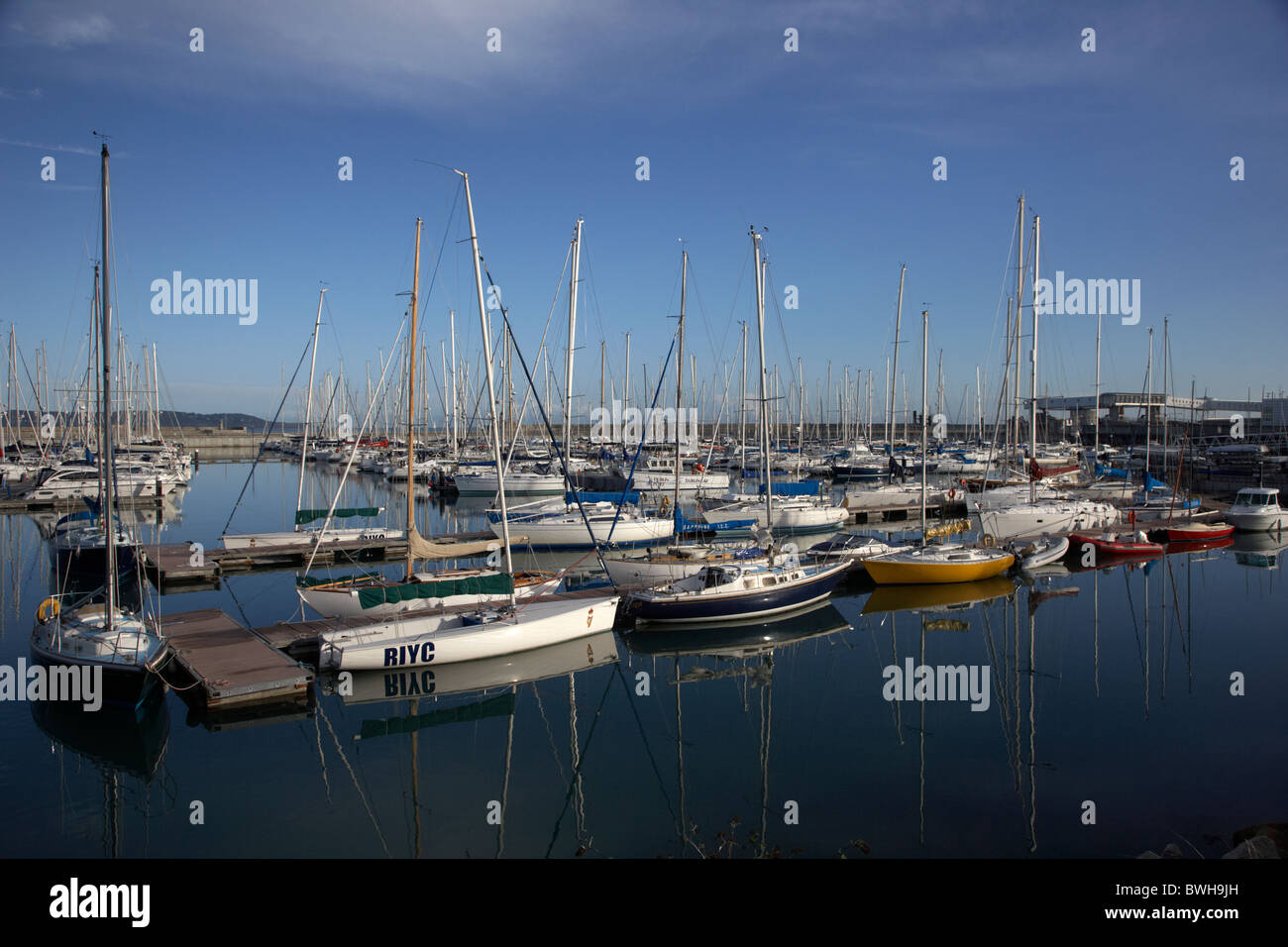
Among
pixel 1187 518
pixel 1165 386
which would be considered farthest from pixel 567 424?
pixel 1165 386

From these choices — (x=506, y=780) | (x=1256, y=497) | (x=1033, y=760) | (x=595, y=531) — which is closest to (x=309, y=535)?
(x=595, y=531)

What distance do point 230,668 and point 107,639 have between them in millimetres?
2237

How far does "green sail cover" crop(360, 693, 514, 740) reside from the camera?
1534 centimetres

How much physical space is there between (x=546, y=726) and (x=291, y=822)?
5.06 metres

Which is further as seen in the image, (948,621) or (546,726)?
(948,621)

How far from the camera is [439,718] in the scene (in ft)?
52.5

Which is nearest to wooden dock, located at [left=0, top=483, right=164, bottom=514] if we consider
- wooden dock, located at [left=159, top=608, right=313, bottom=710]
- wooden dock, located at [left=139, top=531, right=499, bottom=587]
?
wooden dock, located at [left=139, top=531, right=499, bottom=587]

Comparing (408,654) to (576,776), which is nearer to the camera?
(576,776)

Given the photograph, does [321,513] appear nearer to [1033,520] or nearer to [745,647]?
[745,647]

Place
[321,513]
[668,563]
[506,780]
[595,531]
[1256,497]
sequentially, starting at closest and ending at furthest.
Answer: [506,780] < [668,563] < [321,513] < [595,531] < [1256,497]

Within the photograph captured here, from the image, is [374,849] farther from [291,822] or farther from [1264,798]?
[1264,798]
